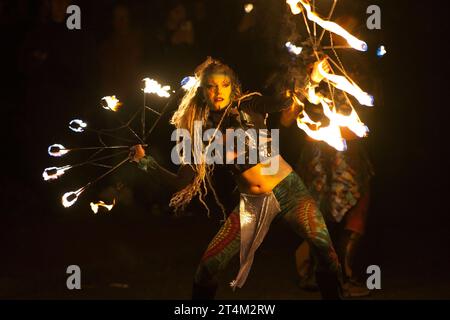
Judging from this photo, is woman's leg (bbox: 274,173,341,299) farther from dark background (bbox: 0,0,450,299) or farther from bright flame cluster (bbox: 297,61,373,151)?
dark background (bbox: 0,0,450,299)

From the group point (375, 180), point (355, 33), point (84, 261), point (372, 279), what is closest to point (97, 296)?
point (84, 261)

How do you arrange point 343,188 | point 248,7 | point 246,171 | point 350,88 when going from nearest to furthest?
point 350,88 → point 246,171 → point 343,188 → point 248,7

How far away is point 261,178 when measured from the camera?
259 inches

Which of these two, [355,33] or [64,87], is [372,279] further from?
[64,87]

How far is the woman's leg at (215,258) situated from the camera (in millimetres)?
6406

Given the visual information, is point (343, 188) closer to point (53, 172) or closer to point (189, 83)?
point (189, 83)

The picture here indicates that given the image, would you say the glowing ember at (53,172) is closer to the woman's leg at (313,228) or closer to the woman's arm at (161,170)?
the woman's arm at (161,170)

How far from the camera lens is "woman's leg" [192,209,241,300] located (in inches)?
252

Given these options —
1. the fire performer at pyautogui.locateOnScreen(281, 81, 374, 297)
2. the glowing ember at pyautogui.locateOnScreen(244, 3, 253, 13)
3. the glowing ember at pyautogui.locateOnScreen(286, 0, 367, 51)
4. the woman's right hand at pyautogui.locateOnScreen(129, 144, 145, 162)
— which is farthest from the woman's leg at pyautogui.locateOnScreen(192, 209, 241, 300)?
the glowing ember at pyautogui.locateOnScreen(244, 3, 253, 13)

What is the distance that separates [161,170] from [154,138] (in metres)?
3.47

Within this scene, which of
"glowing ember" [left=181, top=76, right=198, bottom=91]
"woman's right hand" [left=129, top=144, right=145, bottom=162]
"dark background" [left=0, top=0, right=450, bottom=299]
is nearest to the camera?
"woman's right hand" [left=129, top=144, right=145, bottom=162]

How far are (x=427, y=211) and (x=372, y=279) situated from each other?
267 cm

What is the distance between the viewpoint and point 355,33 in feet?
25.7

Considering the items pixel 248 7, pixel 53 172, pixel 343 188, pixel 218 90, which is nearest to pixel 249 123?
pixel 218 90
